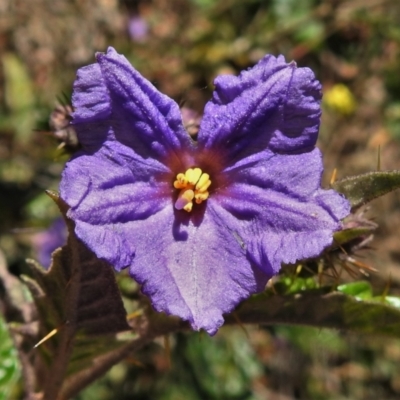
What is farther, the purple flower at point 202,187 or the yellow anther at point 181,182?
the yellow anther at point 181,182

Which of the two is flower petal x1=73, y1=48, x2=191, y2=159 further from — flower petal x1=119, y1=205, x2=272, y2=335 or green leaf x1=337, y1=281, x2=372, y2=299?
green leaf x1=337, y1=281, x2=372, y2=299

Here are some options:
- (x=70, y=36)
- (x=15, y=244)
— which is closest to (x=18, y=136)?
(x=15, y=244)

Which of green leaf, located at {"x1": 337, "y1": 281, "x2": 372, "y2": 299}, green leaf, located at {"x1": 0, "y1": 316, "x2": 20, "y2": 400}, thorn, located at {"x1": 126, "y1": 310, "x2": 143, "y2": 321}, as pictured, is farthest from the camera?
green leaf, located at {"x1": 0, "y1": 316, "x2": 20, "y2": 400}

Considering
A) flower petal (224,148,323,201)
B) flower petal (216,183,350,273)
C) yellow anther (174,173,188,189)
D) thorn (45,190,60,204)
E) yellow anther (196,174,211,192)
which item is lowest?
flower petal (216,183,350,273)

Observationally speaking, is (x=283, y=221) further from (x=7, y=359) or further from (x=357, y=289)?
(x=7, y=359)

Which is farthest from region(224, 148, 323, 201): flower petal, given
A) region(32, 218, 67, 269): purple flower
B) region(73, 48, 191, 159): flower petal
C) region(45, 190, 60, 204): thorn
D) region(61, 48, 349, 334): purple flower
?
region(32, 218, 67, 269): purple flower

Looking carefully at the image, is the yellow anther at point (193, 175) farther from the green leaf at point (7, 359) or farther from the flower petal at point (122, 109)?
the green leaf at point (7, 359)

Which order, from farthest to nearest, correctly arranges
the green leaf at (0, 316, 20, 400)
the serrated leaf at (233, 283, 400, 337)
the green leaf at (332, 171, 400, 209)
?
the green leaf at (0, 316, 20, 400) → the serrated leaf at (233, 283, 400, 337) → the green leaf at (332, 171, 400, 209)

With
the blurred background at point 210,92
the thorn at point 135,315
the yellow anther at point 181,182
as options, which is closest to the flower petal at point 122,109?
the yellow anther at point 181,182
